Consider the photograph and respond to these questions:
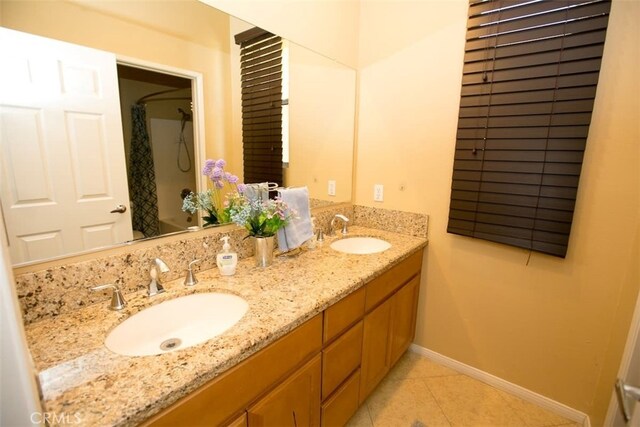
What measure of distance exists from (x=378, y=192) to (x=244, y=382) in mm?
1526

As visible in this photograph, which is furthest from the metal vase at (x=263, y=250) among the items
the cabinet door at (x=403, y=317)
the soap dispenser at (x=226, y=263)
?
the cabinet door at (x=403, y=317)

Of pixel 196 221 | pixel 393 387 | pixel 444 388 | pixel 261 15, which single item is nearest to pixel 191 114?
pixel 196 221

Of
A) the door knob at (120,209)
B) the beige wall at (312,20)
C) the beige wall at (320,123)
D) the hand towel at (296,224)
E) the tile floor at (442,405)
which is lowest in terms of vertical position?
the tile floor at (442,405)

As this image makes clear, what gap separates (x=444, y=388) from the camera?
5.77 ft

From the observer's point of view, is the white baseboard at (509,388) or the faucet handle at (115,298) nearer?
the faucet handle at (115,298)

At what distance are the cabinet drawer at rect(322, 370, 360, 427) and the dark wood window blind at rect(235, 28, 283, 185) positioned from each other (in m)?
1.07

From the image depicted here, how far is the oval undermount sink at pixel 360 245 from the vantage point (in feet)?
6.04

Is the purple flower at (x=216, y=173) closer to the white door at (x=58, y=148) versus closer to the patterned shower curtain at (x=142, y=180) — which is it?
the patterned shower curtain at (x=142, y=180)

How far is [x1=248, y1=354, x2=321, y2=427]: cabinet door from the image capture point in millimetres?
883

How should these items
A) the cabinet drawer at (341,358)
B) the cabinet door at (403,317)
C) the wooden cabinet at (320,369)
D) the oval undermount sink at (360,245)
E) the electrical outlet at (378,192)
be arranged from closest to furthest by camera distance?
the wooden cabinet at (320,369) → the cabinet drawer at (341,358) → the cabinet door at (403,317) → the oval undermount sink at (360,245) → the electrical outlet at (378,192)

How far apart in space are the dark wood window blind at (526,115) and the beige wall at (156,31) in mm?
1277

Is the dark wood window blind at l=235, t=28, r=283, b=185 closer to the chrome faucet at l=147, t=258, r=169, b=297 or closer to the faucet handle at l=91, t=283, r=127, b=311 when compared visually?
the chrome faucet at l=147, t=258, r=169, b=297

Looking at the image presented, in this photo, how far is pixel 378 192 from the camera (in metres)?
2.05

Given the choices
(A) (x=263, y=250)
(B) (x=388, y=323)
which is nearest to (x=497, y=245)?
(B) (x=388, y=323)
